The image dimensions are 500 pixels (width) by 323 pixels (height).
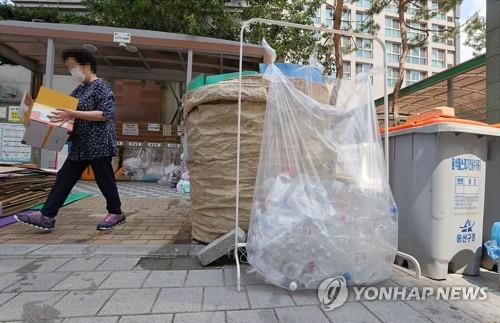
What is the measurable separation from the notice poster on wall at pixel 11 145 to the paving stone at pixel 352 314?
382 inches

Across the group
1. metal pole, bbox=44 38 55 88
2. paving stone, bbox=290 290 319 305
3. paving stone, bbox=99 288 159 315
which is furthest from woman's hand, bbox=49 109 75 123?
metal pole, bbox=44 38 55 88

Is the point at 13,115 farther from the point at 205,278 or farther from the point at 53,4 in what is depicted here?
the point at 205,278

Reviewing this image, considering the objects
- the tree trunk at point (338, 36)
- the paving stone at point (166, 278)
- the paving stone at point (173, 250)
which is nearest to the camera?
the paving stone at point (166, 278)

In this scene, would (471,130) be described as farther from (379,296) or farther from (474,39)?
(474,39)

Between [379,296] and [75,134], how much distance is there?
311 centimetres

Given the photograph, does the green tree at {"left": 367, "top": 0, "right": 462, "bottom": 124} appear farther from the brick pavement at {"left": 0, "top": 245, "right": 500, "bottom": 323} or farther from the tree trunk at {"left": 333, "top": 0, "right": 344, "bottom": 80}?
the brick pavement at {"left": 0, "top": 245, "right": 500, "bottom": 323}

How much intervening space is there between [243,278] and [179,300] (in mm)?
525

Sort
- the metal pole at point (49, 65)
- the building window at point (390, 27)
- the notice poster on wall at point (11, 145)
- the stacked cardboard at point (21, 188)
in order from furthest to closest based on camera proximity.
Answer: the building window at point (390, 27), the notice poster on wall at point (11, 145), the metal pole at point (49, 65), the stacked cardboard at point (21, 188)

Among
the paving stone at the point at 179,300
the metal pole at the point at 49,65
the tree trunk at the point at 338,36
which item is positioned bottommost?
the paving stone at the point at 179,300

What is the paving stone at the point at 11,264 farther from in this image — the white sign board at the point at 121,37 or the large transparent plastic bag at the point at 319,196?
the white sign board at the point at 121,37

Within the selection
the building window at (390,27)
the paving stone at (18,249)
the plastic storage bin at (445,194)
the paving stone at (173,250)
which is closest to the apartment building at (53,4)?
the paving stone at (18,249)

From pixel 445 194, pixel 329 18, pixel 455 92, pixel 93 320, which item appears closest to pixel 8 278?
pixel 93 320

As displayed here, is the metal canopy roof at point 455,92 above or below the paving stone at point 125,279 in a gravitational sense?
above

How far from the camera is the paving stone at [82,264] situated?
240 cm
